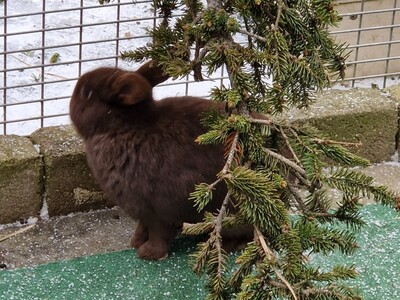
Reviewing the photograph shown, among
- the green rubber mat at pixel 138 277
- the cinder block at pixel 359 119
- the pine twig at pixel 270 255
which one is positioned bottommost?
the green rubber mat at pixel 138 277

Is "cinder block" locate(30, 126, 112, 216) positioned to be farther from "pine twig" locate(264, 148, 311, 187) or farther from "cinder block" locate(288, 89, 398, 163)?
"pine twig" locate(264, 148, 311, 187)

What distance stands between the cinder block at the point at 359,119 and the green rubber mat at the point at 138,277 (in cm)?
66

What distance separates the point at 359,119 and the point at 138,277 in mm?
1361

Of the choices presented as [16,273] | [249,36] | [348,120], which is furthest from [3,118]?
[249,36]

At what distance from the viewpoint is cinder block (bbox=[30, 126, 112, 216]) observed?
3766 millimetres

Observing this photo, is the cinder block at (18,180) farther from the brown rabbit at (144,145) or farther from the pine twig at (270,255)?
the pine twig at (270,255)

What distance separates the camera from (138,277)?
344 cm

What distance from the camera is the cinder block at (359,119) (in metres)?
4.14

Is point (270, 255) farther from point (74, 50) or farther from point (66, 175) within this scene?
point (74, 50)

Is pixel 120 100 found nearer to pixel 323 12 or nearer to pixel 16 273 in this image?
pixel 16 273

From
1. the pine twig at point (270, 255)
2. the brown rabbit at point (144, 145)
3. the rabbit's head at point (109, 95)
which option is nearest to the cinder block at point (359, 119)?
the brown rabbit at point (144, 145)

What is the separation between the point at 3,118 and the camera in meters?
4.09

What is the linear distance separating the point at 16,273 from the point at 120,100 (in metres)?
0.76

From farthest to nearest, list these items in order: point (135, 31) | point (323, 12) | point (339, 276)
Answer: point (135, 31)
point (323, 12)
point (339, 276)
